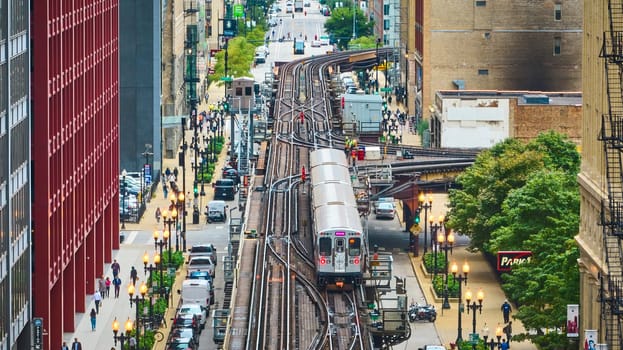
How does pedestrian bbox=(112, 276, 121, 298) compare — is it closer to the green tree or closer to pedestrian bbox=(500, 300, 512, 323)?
the green tree

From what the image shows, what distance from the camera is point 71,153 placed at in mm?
98688

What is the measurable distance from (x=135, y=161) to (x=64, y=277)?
56083 millimetres

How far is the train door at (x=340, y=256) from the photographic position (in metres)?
91.1

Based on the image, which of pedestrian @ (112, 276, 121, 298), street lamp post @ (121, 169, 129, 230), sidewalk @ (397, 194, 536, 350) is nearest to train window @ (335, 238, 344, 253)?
sidewalk @ (397, 194, 536, 350)

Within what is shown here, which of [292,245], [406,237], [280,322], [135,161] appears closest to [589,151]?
[280,322]

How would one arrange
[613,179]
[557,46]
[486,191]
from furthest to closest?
[557,46], [486,191], [613,179]

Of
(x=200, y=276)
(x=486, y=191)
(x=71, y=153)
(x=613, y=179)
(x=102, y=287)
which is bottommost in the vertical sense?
(x=102, y=287)

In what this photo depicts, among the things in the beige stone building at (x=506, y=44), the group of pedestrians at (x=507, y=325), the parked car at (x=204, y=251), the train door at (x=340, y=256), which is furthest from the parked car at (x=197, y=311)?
the beige stone building at (x=506, y=44)

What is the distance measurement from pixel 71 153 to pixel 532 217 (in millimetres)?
24361

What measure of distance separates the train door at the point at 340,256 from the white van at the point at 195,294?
12447mm

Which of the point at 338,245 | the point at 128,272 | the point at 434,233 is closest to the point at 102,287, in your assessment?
the point at 128,272

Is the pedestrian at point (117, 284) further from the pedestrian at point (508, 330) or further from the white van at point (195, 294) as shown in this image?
the pedestrian at point (508, 330)

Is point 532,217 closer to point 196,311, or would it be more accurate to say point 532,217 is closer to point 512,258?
point 512,258

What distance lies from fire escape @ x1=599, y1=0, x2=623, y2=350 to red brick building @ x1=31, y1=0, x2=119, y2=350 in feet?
84.9
